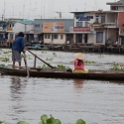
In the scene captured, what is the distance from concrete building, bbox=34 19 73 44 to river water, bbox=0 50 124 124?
5120 cm

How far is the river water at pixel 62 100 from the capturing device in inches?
320

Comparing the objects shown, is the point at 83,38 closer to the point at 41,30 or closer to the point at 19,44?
the point at 41,30

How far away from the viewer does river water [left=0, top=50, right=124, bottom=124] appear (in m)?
8.14

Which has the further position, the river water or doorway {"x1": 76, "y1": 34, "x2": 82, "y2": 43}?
doorway {"x1": 76, "y1": 34, "x2": 82, "y2": 43}

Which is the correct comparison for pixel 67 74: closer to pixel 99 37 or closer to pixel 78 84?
pixel 78 84

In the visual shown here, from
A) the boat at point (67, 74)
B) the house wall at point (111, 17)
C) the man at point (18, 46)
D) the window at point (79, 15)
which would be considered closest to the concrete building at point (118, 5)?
the house wall at point (111, 17)

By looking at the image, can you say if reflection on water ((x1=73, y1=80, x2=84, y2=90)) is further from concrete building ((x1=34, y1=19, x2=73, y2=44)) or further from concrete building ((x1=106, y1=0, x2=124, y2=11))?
concrete building ((x1=34, y1=19, x2=73, y2=44))

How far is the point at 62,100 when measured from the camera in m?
10.1

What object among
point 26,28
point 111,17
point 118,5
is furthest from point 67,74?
point 26,28

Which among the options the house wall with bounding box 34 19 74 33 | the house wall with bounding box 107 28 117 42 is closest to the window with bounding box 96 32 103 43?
the house wall with bounding box 107 28 117 42

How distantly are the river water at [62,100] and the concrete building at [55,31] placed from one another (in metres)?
51.2

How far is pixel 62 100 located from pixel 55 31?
56250 millimetres

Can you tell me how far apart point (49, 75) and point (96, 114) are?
641 cm

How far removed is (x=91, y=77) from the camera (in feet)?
A: 47.6
